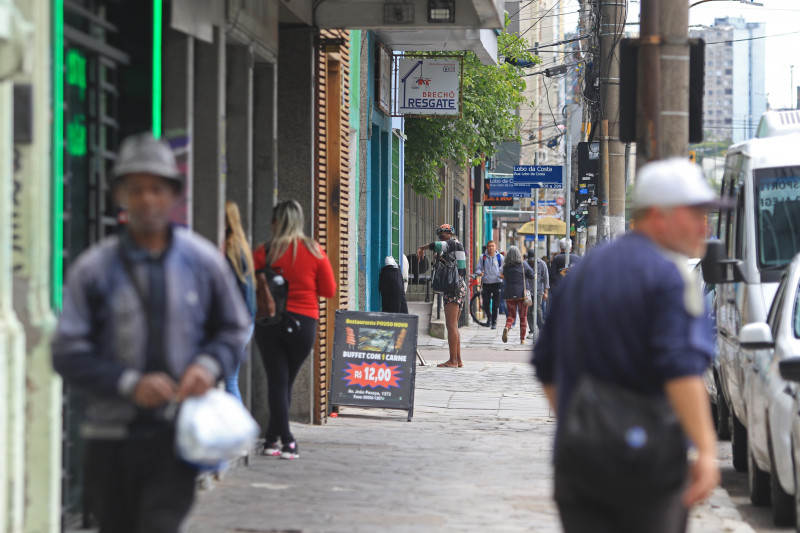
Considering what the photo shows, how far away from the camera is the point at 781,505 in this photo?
820 centimetres

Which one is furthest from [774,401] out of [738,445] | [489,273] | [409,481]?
[489,273]

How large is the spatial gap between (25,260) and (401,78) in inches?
509

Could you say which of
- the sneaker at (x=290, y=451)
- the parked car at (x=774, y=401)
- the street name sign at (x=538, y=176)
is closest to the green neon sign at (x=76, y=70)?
the sneaker at (x=290, y=451)

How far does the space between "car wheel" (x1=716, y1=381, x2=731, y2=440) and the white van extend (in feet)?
0.12

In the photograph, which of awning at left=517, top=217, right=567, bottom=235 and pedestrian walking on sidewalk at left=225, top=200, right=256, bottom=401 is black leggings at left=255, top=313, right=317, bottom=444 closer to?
pedestrian walking on sidewalk at left=225, top=200, right=256, bottom=401

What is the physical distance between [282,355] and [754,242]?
4.63 meters

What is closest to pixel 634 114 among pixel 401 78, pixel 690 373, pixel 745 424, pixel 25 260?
pixel 745 424

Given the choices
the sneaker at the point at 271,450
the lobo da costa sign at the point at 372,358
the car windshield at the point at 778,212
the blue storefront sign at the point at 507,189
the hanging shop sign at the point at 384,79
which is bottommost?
the sneaker at the point at 271,450

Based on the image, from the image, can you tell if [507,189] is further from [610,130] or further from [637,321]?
[637,321]

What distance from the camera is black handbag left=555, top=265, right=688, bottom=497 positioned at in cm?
379

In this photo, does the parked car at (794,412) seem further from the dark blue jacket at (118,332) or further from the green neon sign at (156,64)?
the dark blue jacket at (118,332)

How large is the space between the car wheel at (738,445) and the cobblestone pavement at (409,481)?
4.28 ft

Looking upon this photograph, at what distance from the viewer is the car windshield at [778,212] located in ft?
38.7

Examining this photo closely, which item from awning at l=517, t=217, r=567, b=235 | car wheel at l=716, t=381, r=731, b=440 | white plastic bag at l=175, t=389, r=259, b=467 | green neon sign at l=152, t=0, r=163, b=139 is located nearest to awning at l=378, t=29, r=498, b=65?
car wheel at l=716, t=381, r=731, b=440
